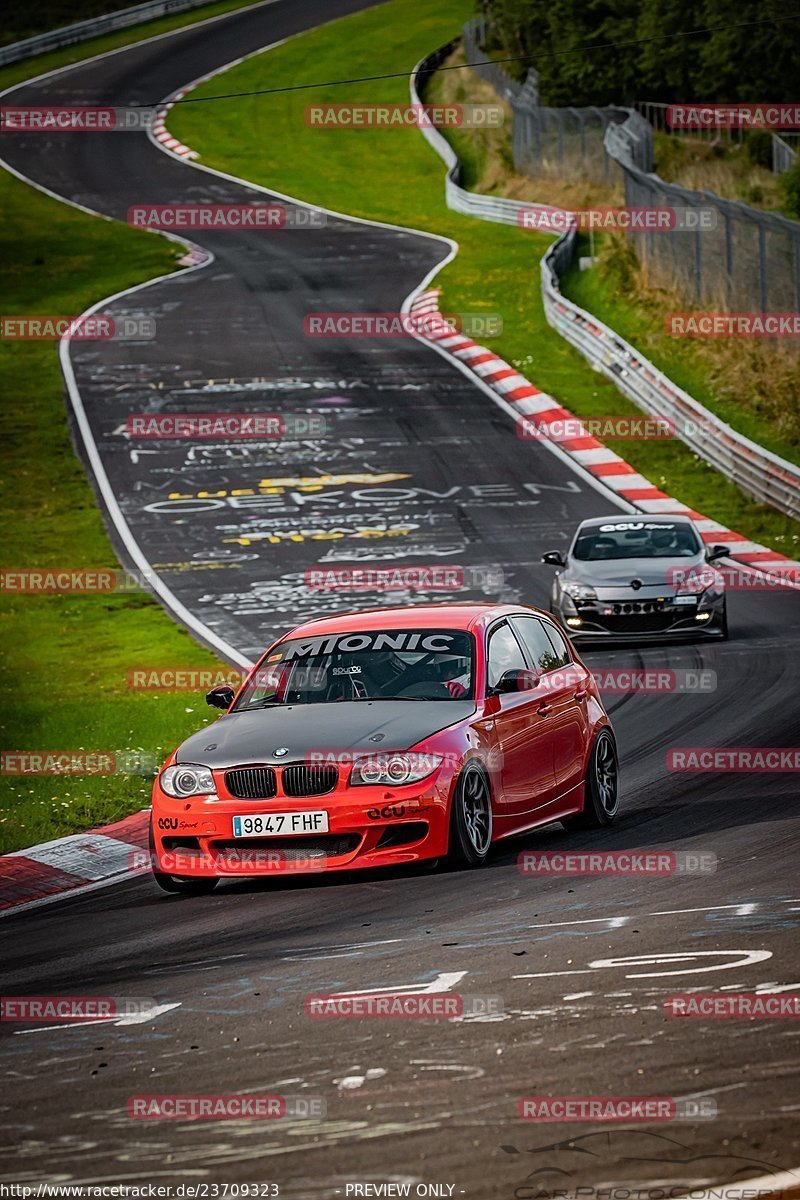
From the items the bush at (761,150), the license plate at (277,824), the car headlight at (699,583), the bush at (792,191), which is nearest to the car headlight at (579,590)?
the car headlight at (699,583)

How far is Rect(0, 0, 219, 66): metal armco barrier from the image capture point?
8381cm

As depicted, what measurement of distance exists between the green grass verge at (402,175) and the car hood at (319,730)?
16131 mm

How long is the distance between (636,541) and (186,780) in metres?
13.0

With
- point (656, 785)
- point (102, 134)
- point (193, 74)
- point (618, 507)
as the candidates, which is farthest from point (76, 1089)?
point (193, 74)

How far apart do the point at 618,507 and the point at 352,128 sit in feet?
154

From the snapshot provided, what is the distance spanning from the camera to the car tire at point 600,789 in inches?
495

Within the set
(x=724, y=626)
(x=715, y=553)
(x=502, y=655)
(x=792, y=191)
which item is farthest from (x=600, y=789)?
(x=792, y=191)

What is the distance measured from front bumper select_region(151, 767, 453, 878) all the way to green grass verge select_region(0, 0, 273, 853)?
2.58 m

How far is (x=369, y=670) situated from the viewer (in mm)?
11945

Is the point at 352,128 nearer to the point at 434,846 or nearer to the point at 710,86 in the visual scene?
the point at 710,86

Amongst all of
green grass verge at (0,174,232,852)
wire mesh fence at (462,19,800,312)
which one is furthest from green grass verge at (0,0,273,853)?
wire mesh fence at (462,19,800,312)

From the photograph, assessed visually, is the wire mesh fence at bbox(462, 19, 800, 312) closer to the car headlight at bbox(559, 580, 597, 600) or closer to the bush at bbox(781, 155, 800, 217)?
the bush at bbox(781, 155, 800, 217)

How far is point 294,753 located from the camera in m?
10.9

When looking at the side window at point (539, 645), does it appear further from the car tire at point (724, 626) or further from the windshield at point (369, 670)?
the car tire at point (724, 626)
